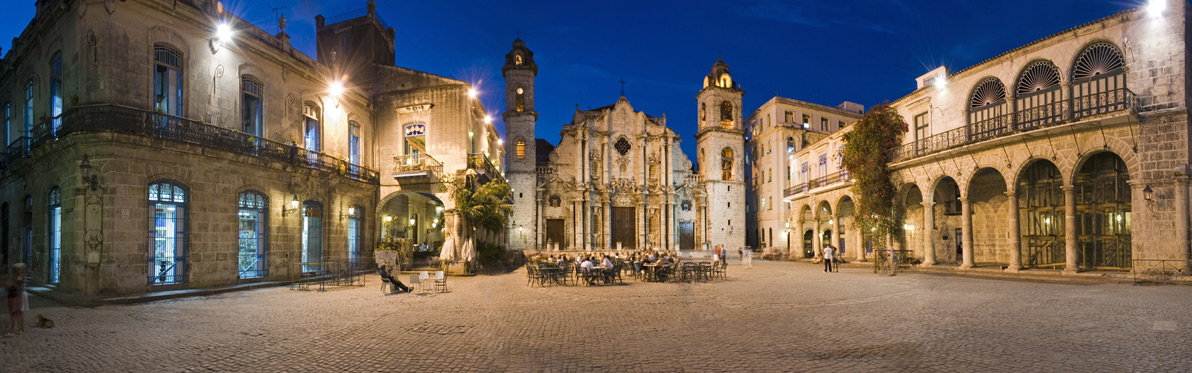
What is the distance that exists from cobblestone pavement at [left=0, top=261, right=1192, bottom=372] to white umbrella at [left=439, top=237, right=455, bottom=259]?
21.1ft

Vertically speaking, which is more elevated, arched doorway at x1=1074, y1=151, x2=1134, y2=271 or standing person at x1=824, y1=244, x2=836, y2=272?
arched doorway at x1=1074, y1=151, x2=1134, y2=271

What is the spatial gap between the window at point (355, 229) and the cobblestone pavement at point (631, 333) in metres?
9.22

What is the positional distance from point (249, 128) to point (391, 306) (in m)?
10.5

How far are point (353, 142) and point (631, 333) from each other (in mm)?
20054

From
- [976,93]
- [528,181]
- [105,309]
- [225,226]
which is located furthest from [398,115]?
[976,93]

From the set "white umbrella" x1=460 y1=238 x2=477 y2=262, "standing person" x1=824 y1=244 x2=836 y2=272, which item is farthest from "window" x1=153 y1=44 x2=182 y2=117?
"standing person" x1=824 y1=244 x2=836 y2=272

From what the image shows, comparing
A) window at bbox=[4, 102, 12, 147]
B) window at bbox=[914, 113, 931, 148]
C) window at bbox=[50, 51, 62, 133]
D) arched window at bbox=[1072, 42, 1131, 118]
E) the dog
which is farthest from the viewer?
window at bbox=[914, 113, 931, 148]

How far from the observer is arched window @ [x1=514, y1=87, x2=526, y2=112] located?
1789 inches

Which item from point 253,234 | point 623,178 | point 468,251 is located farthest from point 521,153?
point 253,234

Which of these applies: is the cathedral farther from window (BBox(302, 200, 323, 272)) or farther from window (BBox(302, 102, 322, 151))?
window (BBox(302, 200, 323, 272))

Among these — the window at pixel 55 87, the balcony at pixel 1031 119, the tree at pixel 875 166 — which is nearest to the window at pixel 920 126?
the tree at pixel 875 166

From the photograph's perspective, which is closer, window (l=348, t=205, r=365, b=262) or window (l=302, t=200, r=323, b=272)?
window (l=302, t=200, r=323, b=272)

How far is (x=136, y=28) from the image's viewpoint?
15.8 metres

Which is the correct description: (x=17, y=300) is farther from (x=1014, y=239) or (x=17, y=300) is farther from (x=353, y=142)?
(x=1014, y=239)
